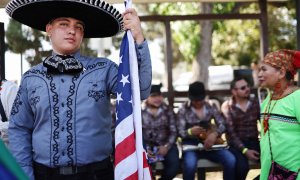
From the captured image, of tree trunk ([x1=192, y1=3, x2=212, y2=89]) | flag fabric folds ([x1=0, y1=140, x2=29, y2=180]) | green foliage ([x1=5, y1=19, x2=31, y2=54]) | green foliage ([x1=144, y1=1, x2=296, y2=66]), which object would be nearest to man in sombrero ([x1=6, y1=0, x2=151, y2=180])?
flag fabric folds ([x1=0, y1=140, x2=29, y2=180])

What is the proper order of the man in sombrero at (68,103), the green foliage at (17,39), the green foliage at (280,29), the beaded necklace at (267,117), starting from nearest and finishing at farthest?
the man in sombrero at (68,103)
the beaded necklace at (267,117)
the green foliage at (17,39)
the green foliage at (280,29)

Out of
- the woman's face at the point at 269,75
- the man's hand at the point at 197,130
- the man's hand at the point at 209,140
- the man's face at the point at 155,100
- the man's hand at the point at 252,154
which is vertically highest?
the woman's face at the point at 269,75

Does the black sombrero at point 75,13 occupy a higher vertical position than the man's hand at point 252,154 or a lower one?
higher

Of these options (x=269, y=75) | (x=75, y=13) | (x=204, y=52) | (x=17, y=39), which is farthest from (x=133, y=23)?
(x=204, y=52)

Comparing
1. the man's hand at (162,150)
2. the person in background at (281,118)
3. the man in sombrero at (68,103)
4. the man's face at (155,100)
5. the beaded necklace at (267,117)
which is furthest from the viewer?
the man's face at (155,100)

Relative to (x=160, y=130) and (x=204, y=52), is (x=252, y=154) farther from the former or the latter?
(x=204, y=52)

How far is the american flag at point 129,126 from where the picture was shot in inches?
116

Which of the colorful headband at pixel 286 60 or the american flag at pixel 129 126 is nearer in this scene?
the american flag at pixel 129 126

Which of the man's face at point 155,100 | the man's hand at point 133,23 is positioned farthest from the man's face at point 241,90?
the man's hand at point 133,23

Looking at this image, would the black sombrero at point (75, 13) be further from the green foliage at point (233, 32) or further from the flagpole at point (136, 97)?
the green foliage at point (233, 32)

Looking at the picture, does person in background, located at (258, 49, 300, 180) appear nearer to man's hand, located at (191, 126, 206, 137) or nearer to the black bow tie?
man's hand, located at (191, 126, 206, 137)

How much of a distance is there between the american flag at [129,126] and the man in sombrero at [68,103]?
6 centimetres

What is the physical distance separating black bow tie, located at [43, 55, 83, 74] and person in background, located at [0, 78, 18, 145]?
1288 millimetres

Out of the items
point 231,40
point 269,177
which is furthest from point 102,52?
point 231,40
